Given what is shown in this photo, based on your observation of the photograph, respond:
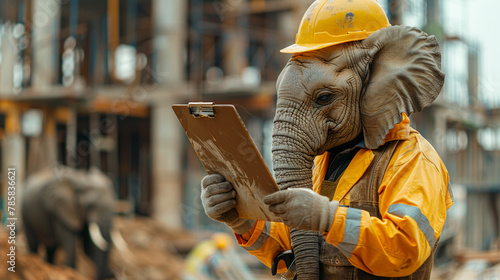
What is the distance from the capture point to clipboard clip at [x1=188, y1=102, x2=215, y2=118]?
6.30ft

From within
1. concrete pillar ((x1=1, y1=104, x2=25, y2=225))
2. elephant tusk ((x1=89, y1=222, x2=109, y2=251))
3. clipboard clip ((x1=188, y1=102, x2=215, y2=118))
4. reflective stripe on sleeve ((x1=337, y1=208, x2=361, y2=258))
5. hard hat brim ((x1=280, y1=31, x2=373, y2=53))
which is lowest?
elephant tusk ((x1=89, y1=222, x2=109, y2=251))

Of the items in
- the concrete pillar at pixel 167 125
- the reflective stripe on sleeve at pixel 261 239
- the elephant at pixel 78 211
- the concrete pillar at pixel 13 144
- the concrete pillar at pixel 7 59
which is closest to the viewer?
the reflective stripe on sleeve at pixel 261 239

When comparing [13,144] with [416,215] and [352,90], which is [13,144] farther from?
[416,215]

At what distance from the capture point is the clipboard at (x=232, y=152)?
6.20 feet

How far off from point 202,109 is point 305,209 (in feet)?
1.48

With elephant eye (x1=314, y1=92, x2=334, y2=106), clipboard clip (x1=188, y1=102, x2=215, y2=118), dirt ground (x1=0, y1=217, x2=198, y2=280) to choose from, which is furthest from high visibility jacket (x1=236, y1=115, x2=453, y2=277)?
dirt ground (x1=0, y1=217, x2=198, y2=280)

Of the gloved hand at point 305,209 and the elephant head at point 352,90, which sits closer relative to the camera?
the gloved hand at point 305,209

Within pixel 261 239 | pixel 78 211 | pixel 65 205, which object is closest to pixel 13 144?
pixel 65 205

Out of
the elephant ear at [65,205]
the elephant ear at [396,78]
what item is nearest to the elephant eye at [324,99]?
the elephant ear at [396,78]

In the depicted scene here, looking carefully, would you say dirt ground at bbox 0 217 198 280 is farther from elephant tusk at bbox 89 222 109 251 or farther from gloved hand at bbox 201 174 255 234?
gloved hand at bbox 201 174 255 234

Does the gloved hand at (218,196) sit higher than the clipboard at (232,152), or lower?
lower

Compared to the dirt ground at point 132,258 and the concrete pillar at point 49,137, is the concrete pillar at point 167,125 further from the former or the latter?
the concrete pillar at point 49,137

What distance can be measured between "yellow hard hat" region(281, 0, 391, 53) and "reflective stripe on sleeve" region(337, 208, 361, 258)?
0.57 metres

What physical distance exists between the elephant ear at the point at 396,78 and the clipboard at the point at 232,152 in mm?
422
